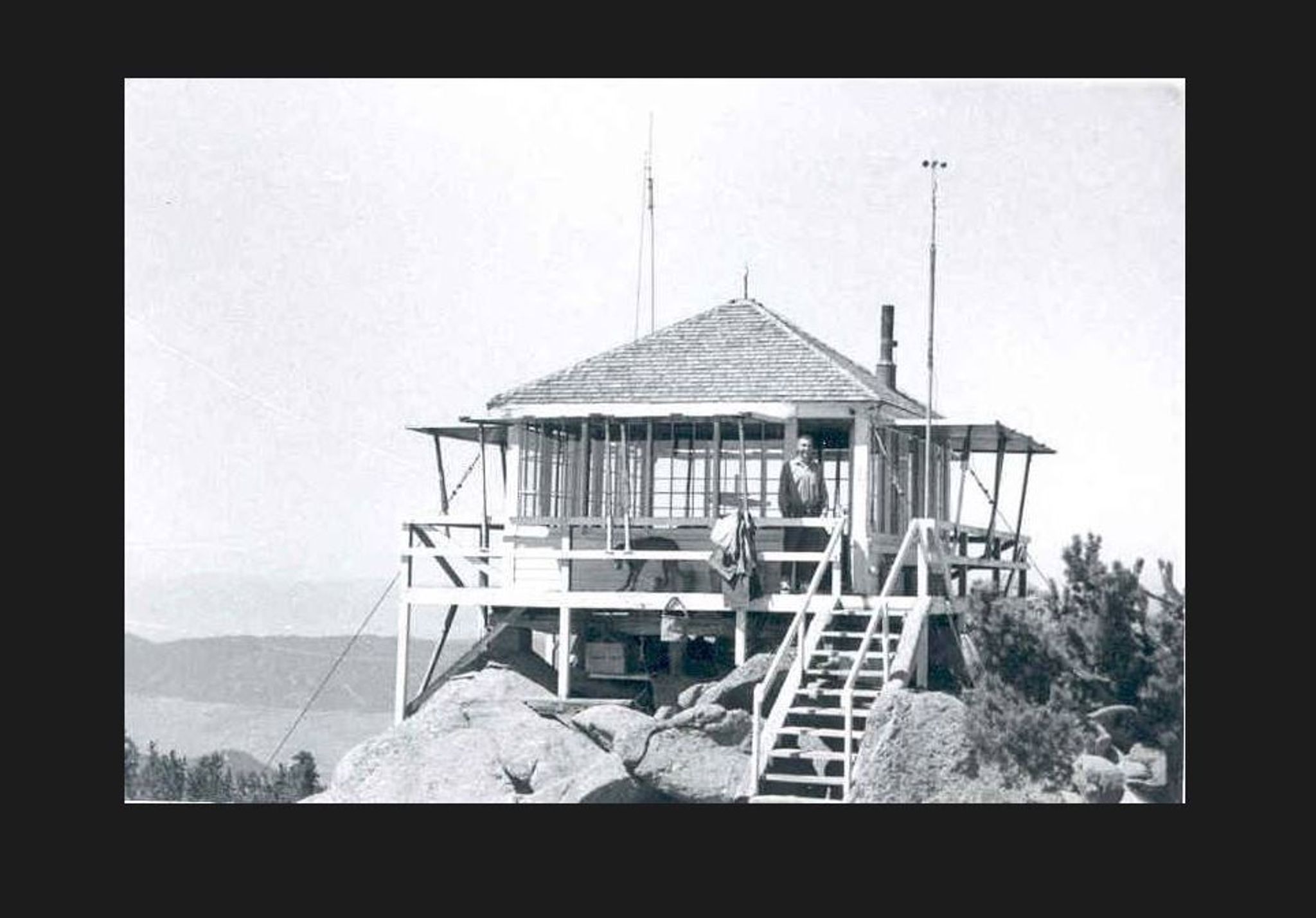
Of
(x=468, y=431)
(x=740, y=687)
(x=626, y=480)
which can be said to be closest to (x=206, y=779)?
(x=468, y=431)

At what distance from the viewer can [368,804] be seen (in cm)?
2433

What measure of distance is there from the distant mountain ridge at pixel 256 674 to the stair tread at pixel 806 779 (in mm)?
29211

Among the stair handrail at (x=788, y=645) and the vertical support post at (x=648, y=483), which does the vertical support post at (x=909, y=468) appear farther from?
the vertical support post at (x=648, y=483)

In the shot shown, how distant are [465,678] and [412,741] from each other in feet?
10.0

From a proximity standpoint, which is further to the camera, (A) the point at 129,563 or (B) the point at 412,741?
(A) the point at 129,563

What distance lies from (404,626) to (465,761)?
18.7ft

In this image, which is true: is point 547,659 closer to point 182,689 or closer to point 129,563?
point 129,563

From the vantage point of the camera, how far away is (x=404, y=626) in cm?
3053

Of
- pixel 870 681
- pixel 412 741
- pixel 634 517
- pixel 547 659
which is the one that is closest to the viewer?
pixel 412 741

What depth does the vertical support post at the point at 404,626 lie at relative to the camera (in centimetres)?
3023

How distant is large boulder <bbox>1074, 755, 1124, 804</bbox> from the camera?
23.5m

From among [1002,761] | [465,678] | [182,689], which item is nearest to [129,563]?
[465,678]

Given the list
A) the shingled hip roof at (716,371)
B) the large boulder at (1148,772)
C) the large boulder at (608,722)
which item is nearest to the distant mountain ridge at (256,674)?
the shingled hip roof at (716,371)

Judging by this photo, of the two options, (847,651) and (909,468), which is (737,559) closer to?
(847,651)
